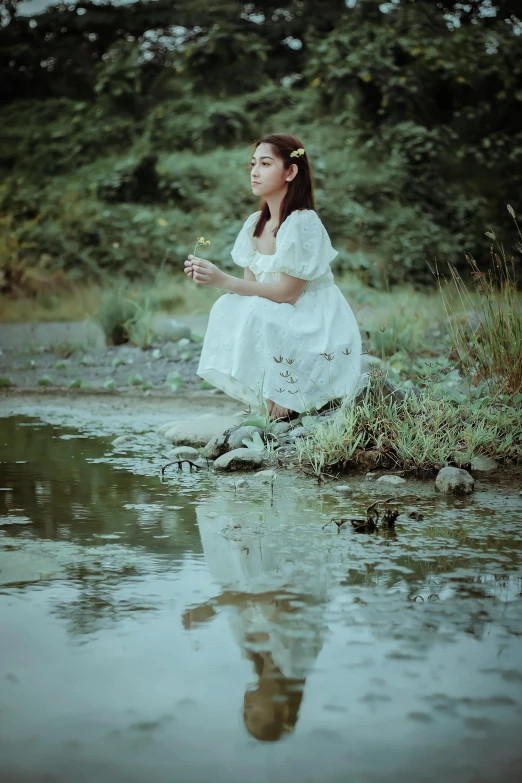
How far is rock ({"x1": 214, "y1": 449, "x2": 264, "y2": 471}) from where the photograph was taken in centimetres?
302

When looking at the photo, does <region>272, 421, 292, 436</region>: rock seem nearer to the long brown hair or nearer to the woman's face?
the long brown hair

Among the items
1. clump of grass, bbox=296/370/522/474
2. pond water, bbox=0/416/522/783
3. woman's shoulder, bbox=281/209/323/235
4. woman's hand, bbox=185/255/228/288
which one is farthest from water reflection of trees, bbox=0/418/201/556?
woman's shoulder, bbox=281/209/323/235

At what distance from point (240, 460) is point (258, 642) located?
5.20ft

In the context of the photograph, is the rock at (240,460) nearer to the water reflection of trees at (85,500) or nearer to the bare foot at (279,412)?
the water reflection of trees at (85,500)

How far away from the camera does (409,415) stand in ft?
9.87

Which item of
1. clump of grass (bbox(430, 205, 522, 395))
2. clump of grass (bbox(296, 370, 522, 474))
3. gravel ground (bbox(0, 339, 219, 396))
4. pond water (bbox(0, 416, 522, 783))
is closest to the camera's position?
pond water (bbox(0, 416, 522, 783))

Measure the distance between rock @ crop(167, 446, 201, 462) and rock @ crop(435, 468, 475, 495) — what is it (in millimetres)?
955

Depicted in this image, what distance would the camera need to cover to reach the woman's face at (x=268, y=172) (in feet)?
11.5

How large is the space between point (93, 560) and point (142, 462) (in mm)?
1255

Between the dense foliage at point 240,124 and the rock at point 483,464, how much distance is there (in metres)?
7.18

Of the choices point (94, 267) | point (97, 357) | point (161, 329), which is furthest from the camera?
point (94, 267)

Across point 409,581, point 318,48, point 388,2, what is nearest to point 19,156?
point 318,48

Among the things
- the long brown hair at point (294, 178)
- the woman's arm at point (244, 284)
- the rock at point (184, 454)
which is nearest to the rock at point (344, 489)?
the rock at point (184, 454)

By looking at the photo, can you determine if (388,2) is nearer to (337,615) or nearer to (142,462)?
(142,462)
